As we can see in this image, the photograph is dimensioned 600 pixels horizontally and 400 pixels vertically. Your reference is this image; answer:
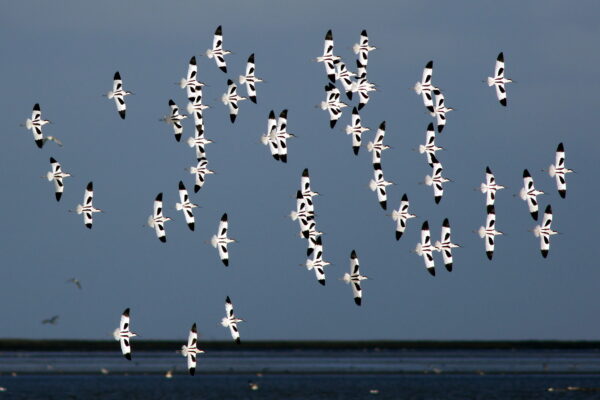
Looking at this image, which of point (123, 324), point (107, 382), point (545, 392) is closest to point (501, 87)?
point (123, 324)

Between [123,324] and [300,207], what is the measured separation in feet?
42.6

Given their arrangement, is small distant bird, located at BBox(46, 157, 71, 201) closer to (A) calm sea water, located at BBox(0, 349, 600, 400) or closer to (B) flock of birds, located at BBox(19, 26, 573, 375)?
(B) flock of birds, located at BBox(19, 26, 573, 375)

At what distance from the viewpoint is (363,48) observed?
92.1 metres

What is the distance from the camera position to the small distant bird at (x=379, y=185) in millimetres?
91094

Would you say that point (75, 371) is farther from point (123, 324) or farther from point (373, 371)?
point (123, 324)

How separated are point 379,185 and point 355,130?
4175 millimetres

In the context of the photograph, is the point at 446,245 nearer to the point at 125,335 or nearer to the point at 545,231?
the point at 545,231

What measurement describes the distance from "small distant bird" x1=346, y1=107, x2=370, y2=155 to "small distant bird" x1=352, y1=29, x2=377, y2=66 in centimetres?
325

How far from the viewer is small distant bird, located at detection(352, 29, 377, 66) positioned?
302 ft

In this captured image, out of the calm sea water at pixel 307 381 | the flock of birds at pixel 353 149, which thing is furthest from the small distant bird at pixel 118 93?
the calm sea water at pixel 307 381

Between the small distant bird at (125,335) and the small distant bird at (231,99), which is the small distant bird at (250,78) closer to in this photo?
the small distant bird at (231,99)

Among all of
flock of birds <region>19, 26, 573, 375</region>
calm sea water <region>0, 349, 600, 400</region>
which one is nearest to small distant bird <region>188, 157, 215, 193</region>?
flock of birds <region>19, 26, 573, 375</region>

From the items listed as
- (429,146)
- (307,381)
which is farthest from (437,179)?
(307,381)

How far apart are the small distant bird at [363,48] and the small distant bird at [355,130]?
10.7ft
